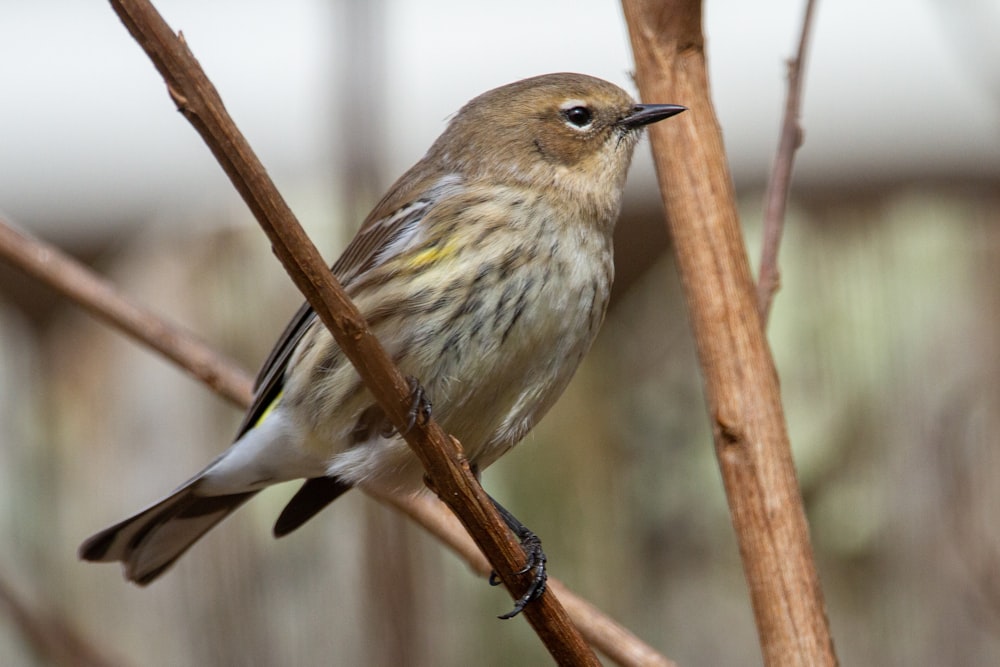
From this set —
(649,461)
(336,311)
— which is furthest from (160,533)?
(649,461)

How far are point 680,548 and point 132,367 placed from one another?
8.26 ft

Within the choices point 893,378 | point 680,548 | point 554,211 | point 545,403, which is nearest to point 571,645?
point 545,403

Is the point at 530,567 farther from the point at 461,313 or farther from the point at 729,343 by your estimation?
the point at 461,313

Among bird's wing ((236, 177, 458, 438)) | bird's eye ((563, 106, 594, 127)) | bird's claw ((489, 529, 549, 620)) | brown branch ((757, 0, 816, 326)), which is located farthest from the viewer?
bird's eye ((563, 106, 594, 127))

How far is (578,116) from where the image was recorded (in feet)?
11.7

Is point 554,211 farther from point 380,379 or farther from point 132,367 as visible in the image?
point 132,367

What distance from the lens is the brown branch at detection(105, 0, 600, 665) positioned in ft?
5.49

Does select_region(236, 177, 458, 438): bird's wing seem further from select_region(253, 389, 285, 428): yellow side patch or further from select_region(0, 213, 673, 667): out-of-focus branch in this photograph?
select_region(0, 213, 673, 667): out-of-focus branch

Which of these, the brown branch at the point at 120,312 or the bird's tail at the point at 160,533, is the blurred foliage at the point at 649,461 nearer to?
the bird's tail at the point at 160,533

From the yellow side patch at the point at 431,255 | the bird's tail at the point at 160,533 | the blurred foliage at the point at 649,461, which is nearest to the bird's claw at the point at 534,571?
the yellow side patch at the point at 431,255

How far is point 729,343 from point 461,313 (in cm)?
82

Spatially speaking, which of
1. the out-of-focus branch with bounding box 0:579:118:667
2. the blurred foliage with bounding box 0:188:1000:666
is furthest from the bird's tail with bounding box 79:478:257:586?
the blurred foliage with bounding box 0:188:1000:666

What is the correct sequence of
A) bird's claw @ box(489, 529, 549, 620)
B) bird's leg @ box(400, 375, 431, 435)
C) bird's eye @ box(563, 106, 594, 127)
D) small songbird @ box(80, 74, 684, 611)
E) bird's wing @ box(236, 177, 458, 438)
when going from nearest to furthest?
bird's leg @ box(400, 375, 431, 435), bird's claw @ box(489, 529, 549, 620), small songbird @ box(80, 74, 684, 611), bird's wing @ box(236, 177, 458, 438), bird's eye @ box(563, 106, 594, 127)

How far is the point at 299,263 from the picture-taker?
71.5 inches
